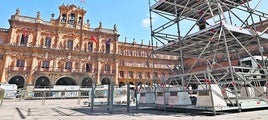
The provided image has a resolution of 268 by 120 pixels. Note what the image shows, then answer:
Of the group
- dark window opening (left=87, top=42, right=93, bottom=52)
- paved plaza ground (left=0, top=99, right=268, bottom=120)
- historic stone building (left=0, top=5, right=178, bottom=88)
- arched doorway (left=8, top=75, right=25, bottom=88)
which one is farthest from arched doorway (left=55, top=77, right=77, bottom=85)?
paved plaza ground (left=0, top=99, right=268, bottom=120)

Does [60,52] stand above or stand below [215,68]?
above

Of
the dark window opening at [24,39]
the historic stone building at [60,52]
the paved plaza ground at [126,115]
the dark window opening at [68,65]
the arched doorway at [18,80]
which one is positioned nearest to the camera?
the paved plaza ground at [126,115]

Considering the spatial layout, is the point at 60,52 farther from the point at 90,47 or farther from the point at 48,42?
the point at 90,47

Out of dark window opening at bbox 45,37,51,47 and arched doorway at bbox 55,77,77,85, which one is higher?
dark window opening at bbox 45,37,51,47

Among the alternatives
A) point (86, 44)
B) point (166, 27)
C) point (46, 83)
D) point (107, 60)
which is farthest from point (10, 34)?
point (166, 27)

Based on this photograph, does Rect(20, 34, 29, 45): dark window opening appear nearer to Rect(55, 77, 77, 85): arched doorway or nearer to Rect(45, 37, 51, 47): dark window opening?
Rect(45, 37, 51, 47): dark window opening

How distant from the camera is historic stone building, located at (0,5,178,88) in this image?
31531mm

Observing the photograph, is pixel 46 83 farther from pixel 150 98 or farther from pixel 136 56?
pixel 150 98

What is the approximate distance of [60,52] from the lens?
113ft

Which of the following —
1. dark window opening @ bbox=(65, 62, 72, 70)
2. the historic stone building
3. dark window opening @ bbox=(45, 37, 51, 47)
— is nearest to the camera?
the historic stone building

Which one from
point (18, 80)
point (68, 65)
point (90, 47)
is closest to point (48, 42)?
point (68, 65)

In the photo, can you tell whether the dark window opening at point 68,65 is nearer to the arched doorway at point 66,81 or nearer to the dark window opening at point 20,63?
the arched doorway at point 66,81

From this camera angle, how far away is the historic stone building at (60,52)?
1241 inches

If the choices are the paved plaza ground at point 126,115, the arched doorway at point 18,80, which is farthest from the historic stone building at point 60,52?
the paved plaza ground at point 126,115
